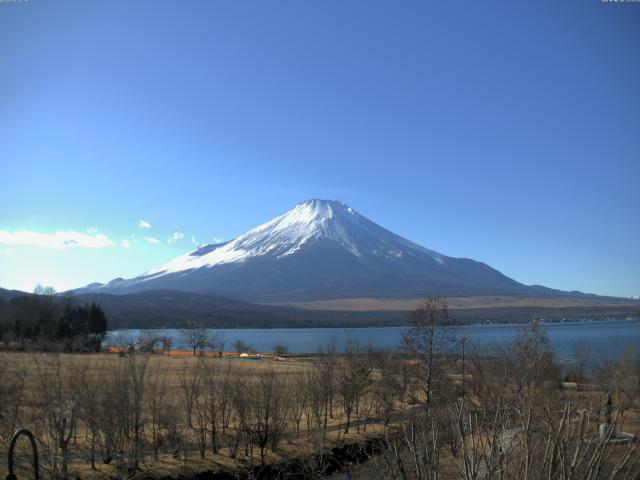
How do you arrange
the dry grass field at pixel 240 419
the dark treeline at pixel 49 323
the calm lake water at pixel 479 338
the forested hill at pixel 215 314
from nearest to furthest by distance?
1. the dry grass field at pixel 240 419
2. the calm lake water at pixel 479 338
3. the dark treeline at pixel 49 323
4. the forested hill at pixel 215 314

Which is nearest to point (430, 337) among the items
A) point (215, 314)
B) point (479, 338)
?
point (479, 338)

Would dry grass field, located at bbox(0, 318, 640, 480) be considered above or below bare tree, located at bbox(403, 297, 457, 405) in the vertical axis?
below

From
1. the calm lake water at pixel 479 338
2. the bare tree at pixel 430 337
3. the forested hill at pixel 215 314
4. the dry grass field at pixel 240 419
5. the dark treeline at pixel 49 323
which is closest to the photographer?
the dry grass field at pixel 240 419

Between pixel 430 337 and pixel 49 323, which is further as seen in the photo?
pixel 49 323

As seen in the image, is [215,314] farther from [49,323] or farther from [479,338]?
[479,338]

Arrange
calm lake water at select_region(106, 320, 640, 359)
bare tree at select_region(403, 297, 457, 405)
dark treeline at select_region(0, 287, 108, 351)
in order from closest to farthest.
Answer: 1. bare tree at select_region(403, 297, 457, 405)
2. calm lake water at select_region(106, 320, 640, 359)
3. dark treeline at select_region(0, 287, 108, 351)

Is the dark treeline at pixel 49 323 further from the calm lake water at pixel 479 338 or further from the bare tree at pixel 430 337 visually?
the bare tree at pixel 430 337

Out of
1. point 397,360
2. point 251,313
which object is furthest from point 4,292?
point 397,360

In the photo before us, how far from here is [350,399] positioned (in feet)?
78.9

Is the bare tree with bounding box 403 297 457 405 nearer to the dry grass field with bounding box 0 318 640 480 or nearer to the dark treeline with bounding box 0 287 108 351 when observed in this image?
the dry grass field with bounding box 0 318 640 480

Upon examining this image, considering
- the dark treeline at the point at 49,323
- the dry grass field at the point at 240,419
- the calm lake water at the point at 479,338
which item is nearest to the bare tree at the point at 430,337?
the dry grass field at the point at 240,419

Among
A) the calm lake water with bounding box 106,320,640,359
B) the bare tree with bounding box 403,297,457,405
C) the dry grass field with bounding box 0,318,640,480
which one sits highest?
the bare tree with bounding box 403,297,457,405

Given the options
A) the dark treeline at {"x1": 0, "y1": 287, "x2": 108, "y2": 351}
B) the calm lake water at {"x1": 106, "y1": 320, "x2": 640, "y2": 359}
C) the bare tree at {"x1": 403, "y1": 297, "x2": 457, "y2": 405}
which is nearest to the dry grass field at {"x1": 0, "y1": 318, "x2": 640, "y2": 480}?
the bare tree at {"x1": 403, "y1": 297, "x2": 457, "y2": 405}

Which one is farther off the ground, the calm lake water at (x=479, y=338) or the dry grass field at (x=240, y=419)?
the dry grass field at (x=240, y=419)
